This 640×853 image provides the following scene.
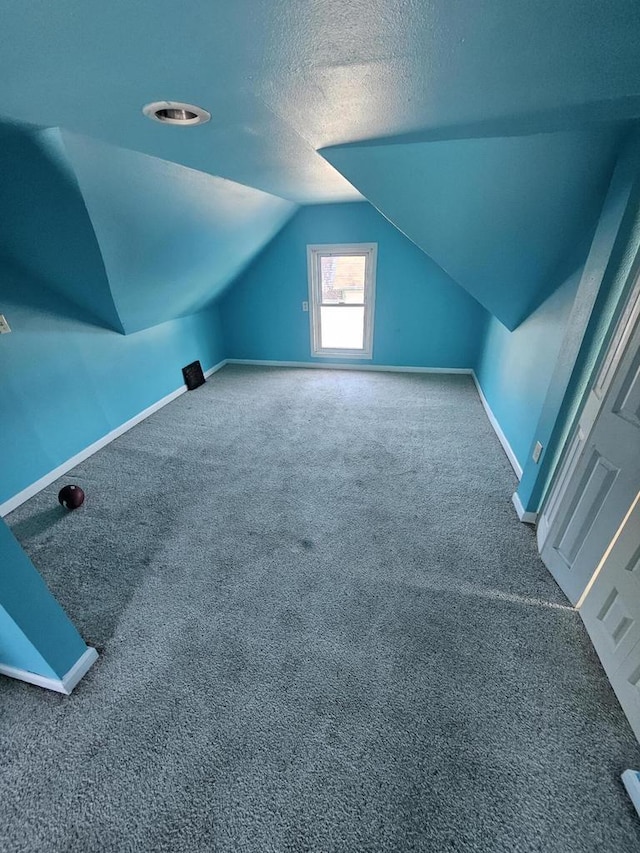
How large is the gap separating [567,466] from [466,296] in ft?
9.20

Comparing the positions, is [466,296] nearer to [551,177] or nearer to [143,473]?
[551,177]

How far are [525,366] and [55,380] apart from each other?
343cm

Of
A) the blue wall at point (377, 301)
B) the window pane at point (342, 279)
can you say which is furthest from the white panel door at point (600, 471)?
the window pane at point (342, 279)

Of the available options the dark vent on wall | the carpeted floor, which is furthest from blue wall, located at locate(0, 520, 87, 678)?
the dark vent on wall

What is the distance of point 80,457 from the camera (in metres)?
2.61

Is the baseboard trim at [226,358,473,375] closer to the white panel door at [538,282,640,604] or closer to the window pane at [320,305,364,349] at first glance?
the window pane at [320,305,364,349]

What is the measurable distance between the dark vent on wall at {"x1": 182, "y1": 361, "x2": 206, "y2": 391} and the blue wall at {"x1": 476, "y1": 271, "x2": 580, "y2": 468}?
3.28m

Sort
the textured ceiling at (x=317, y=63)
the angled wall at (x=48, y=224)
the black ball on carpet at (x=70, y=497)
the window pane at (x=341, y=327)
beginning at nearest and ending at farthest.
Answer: the textured ceiling at (x=317, y=63) < the angled wall at (x=48, y=224) < the black ball on carpet at (x=70, y=497) < the window pane at (x=341, y=327)

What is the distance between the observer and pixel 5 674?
129cm

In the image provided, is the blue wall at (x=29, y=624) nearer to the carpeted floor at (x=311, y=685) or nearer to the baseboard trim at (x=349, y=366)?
the carpeted floor at (x=311, y=685)

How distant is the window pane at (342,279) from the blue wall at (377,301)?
213mm

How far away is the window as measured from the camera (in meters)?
3.88

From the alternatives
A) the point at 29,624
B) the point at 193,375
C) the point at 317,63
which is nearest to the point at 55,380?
the point at 193,375

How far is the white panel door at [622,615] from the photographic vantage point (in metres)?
1.15
